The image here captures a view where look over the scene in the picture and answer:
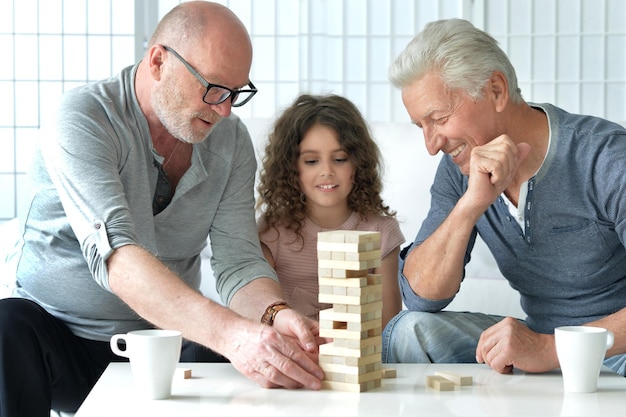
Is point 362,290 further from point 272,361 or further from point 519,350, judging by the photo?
point 519,350

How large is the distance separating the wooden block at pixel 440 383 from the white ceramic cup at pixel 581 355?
0.62 ft

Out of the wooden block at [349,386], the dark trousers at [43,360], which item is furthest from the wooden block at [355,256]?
the dark trousers at [43,360]

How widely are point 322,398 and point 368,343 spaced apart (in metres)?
0.12

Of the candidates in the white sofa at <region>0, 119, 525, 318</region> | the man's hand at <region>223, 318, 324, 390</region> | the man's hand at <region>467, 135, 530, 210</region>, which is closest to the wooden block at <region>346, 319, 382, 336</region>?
the man's hand at <region>223, 318, 324, 390</region>

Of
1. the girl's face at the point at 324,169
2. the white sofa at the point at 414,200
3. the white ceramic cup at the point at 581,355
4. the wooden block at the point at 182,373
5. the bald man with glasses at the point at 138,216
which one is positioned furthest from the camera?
the white sofa at the point at 414,200

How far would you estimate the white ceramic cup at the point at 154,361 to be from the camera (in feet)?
4.59

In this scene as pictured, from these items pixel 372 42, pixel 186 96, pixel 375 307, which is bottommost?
pixel 375 307

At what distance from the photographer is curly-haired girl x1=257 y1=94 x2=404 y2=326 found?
253 centimetres

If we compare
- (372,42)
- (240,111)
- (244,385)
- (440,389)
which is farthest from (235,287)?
(372,42)

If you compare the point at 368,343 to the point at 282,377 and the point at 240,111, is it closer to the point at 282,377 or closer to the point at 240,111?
the point at 282,377

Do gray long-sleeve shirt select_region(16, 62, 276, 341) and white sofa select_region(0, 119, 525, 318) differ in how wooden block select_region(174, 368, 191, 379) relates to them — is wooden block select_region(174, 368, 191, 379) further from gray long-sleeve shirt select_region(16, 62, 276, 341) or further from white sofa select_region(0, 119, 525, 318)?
white sofa select_region(0, 119, 525, 318)

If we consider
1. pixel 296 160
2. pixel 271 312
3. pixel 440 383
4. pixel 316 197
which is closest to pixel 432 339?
pixel 271 312

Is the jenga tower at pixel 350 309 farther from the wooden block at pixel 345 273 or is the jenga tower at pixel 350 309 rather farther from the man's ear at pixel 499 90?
the man's ear at pixel 499 90

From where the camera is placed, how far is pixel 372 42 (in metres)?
4.77
